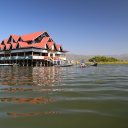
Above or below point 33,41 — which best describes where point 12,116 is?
below

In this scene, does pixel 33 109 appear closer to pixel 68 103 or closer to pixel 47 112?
pixel 47 112

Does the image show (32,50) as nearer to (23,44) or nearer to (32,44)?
(32,44)

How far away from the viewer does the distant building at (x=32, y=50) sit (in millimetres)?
55344

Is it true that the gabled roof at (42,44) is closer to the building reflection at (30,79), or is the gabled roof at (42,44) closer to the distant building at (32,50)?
the distant building at (32,50)

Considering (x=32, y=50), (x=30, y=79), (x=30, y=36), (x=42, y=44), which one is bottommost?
(x=30, y=79)

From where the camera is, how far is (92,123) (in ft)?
15.2

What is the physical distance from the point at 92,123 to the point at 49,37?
2225 inches

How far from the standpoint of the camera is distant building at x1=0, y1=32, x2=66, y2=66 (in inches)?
2179

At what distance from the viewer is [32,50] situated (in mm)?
53469

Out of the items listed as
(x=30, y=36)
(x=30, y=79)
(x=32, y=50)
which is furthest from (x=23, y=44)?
(x=30, y=79)

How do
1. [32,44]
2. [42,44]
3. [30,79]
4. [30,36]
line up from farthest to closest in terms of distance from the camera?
[30,36] < [32,44] < [42,44] < [30,79]

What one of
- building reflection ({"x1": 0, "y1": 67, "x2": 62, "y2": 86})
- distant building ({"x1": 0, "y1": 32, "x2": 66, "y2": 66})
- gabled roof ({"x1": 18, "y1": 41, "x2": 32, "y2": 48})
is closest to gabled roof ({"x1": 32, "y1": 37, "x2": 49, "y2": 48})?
distant building ({"x1": 0, "y1": 32, "x2": 66, "y2": 66})

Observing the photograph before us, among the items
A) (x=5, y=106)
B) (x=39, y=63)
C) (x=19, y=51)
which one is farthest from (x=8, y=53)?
(x=5, y=106)

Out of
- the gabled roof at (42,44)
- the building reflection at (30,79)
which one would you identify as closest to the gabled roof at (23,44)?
the gabled roof at (42,44)
